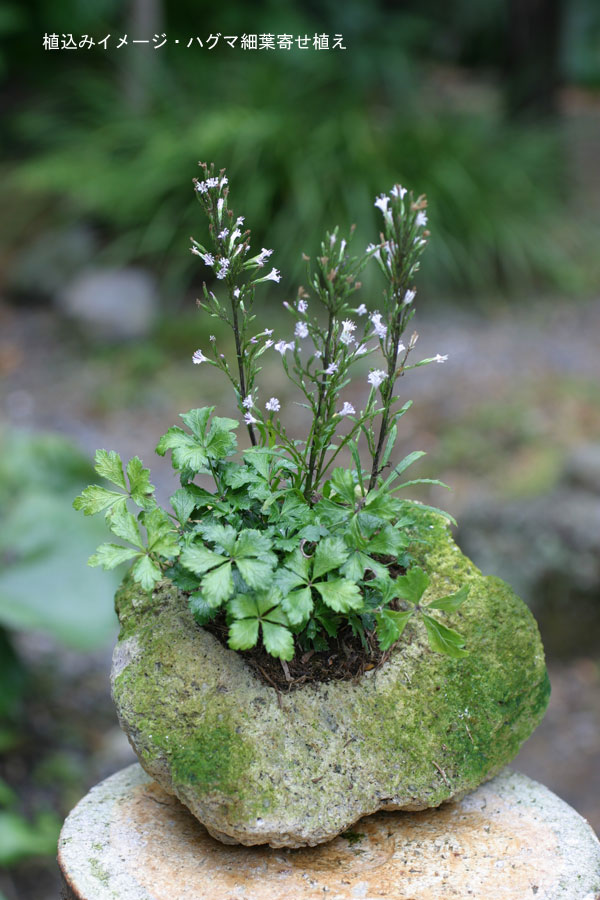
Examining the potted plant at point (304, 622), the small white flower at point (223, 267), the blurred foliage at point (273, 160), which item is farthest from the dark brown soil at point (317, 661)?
the blurred foliage at point (273, 160)

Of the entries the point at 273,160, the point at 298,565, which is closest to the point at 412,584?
the point at 298,565

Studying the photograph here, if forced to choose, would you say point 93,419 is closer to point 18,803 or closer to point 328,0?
point 18,803

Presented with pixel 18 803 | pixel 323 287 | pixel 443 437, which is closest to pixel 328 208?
pixel 443 437

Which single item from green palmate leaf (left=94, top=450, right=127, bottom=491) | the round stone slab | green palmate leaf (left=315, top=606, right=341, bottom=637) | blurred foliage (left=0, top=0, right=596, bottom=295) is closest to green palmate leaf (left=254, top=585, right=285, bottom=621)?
green palmate leaf (left=315, top=606, right=341, bottom=637)

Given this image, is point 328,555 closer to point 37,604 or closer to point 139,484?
point 139,484

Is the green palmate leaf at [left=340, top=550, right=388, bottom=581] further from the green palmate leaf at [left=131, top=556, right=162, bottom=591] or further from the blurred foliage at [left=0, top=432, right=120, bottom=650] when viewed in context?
the blurred foliage at [left=0, top=432, right=120, bottom=650]

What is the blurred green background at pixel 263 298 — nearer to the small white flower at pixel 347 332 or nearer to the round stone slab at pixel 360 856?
the round stone slab at pixel 360 856
